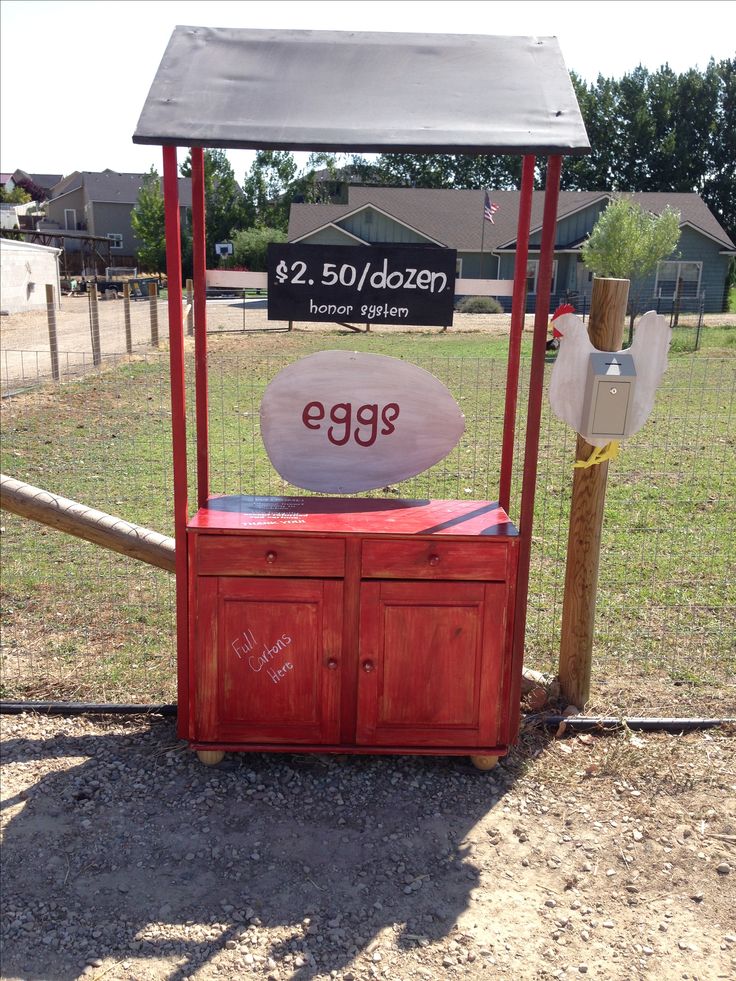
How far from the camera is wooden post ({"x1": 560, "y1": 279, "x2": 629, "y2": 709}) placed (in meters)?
4.02

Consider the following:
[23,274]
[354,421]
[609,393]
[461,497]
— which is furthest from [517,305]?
[23,274]

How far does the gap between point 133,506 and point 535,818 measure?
14.9 ft

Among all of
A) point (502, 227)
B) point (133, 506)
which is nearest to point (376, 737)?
point (133, 506)

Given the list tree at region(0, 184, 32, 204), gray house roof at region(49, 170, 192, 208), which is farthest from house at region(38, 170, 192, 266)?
tree at region(0, 184, 32, 204)

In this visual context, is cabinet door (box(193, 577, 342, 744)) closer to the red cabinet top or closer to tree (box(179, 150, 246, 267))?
the red cabinet top

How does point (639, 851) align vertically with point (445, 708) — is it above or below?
below

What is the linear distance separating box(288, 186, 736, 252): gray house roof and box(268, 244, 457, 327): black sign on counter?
31590mm

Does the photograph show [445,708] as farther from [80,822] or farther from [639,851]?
[80,822]

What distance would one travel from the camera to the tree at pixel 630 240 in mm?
28875

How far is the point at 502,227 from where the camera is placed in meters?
36.8

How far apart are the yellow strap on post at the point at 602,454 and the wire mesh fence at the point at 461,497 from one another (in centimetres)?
128

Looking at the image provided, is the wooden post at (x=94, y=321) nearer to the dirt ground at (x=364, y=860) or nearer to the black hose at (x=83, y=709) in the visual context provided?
the black hose at (x=83, y=709)

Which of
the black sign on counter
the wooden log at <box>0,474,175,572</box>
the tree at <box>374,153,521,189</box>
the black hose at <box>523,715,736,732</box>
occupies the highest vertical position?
the tree at <box>374,153,521,189</box>

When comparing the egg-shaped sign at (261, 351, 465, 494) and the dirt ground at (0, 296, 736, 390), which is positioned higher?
the egg-shaped sign at (261, 351, 465, 494)
